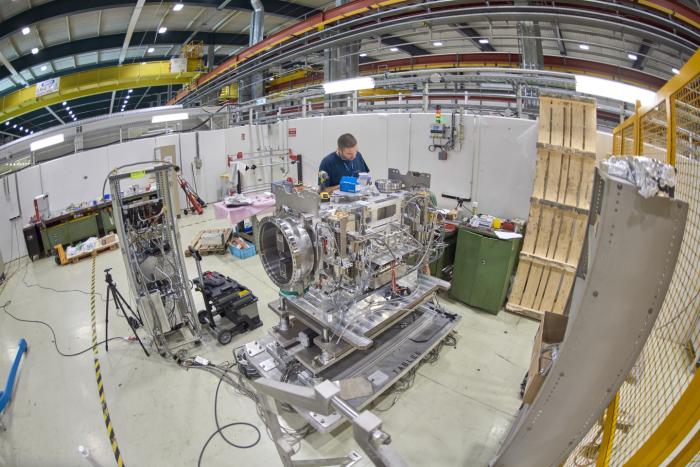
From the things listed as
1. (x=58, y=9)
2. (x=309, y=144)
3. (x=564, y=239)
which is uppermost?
(x=58, y=9)

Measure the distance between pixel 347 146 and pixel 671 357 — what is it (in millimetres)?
3287

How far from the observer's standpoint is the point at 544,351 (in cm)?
203

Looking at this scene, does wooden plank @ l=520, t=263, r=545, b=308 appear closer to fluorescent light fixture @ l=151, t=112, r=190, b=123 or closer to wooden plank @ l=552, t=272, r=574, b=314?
wooden plank @ l=552, t=272, r=574, b=314

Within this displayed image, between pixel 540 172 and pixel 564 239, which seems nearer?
pixel 564 239

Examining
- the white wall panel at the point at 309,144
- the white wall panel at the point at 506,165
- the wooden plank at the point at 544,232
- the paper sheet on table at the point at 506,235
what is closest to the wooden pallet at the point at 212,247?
the white wall panel at the point at 309,144

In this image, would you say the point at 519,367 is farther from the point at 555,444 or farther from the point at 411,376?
the point at 555,444

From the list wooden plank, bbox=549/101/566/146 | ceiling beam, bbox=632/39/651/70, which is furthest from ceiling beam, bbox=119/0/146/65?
ceiling beam, bbox=632/39/651/70

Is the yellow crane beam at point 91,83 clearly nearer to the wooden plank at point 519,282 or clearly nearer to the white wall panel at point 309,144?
the white wall panel at point 309,144

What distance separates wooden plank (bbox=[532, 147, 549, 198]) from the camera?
4.36 m

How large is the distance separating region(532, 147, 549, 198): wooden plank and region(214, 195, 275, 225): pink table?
13.4 ft

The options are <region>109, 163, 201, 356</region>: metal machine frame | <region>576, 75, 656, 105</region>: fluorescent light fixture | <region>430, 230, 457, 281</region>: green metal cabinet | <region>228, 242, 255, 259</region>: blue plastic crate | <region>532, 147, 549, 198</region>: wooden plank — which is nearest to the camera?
<region>576, 75, 656, 105</region>: fluorescent light fixture

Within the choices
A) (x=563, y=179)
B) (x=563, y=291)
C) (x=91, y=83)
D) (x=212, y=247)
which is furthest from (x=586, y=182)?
(x=91, y=83)

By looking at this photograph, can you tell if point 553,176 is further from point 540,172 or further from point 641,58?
point 641,58

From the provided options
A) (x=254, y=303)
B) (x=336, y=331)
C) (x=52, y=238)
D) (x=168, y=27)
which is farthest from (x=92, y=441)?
(x=168, y=27)
